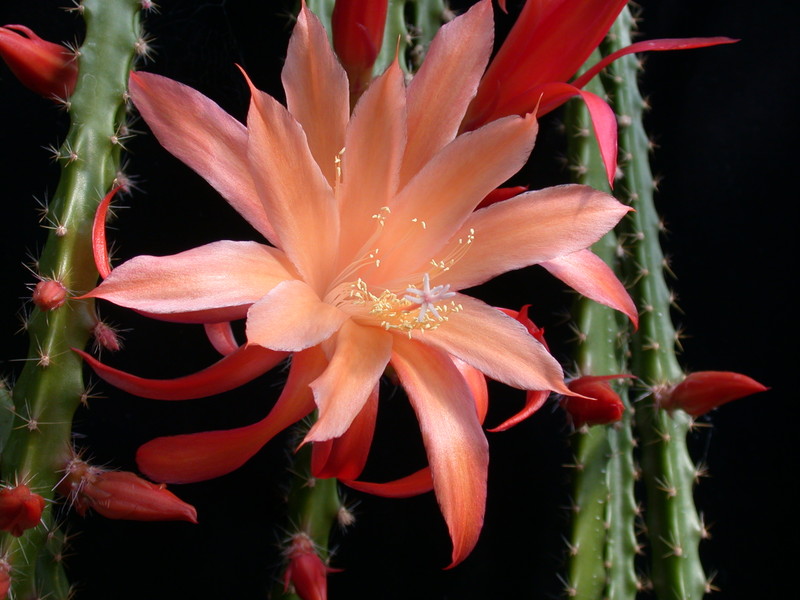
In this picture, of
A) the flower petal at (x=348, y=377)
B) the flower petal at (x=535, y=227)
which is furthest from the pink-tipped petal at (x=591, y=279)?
the flower petal at (x=348, y=377)

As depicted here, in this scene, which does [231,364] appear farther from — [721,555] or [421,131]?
[721,555]

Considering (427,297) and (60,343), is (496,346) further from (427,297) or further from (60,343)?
(60,343)

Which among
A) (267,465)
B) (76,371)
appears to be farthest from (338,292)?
(267,465)

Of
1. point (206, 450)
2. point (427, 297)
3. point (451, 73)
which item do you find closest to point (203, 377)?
point (206, 450)

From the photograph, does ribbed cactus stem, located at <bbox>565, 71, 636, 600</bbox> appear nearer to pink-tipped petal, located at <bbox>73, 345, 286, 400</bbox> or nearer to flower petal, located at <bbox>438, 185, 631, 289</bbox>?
flower petal, located at <bbox>438, 185, 631, 289</bbox>

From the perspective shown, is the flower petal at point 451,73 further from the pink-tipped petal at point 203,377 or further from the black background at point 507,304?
the black background at point 507,304

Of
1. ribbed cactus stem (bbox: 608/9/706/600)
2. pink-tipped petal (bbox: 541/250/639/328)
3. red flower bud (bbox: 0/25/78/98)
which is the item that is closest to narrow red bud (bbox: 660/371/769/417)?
ribbed cactus stem (bbox: 608/9/706/600)

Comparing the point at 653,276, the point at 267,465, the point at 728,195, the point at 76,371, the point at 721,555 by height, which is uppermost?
the point at 728,195
